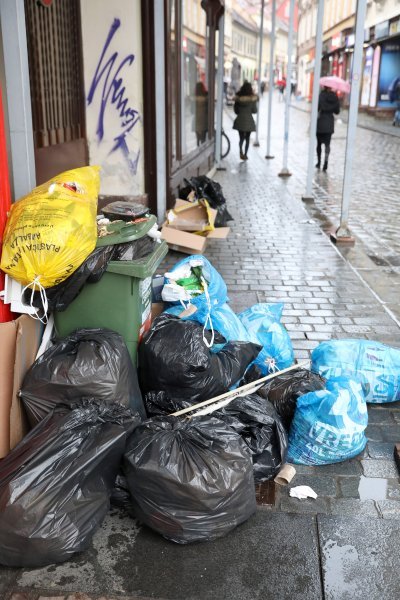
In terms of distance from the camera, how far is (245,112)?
15953 millimetres

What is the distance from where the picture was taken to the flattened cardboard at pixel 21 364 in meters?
2.97

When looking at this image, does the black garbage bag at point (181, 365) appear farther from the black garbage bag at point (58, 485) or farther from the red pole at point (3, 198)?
the red pole at point (3, 198)

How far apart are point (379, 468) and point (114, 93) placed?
5436 millimetres

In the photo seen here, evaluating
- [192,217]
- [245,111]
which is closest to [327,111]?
[245,111]

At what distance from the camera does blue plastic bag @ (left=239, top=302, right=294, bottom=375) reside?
13.3ft

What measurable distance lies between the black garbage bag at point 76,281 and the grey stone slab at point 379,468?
174cm

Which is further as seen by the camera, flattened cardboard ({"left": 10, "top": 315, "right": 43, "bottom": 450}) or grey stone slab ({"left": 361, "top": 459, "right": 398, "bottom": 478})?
grey stone slab ({"left": 361, "top": 459, "right": 398, "bottom": 478})

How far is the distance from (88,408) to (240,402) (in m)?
0.84

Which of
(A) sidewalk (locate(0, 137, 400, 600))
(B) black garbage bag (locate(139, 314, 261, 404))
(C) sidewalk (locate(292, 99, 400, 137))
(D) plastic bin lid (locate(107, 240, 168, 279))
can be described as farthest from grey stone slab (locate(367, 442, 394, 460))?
(C) sidewalk (locate(292, 99, 400, 137))

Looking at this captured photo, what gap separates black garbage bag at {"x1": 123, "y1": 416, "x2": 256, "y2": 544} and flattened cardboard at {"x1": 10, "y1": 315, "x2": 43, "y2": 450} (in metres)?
0.61

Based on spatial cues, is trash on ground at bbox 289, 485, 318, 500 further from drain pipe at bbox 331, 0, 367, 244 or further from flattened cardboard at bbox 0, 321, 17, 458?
drain pipe at bbox 331, 0, 367, 244

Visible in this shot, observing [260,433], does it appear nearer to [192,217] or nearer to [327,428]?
[327,428]

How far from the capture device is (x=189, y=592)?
7.91ft

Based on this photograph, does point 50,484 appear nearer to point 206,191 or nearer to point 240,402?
point 240,402
